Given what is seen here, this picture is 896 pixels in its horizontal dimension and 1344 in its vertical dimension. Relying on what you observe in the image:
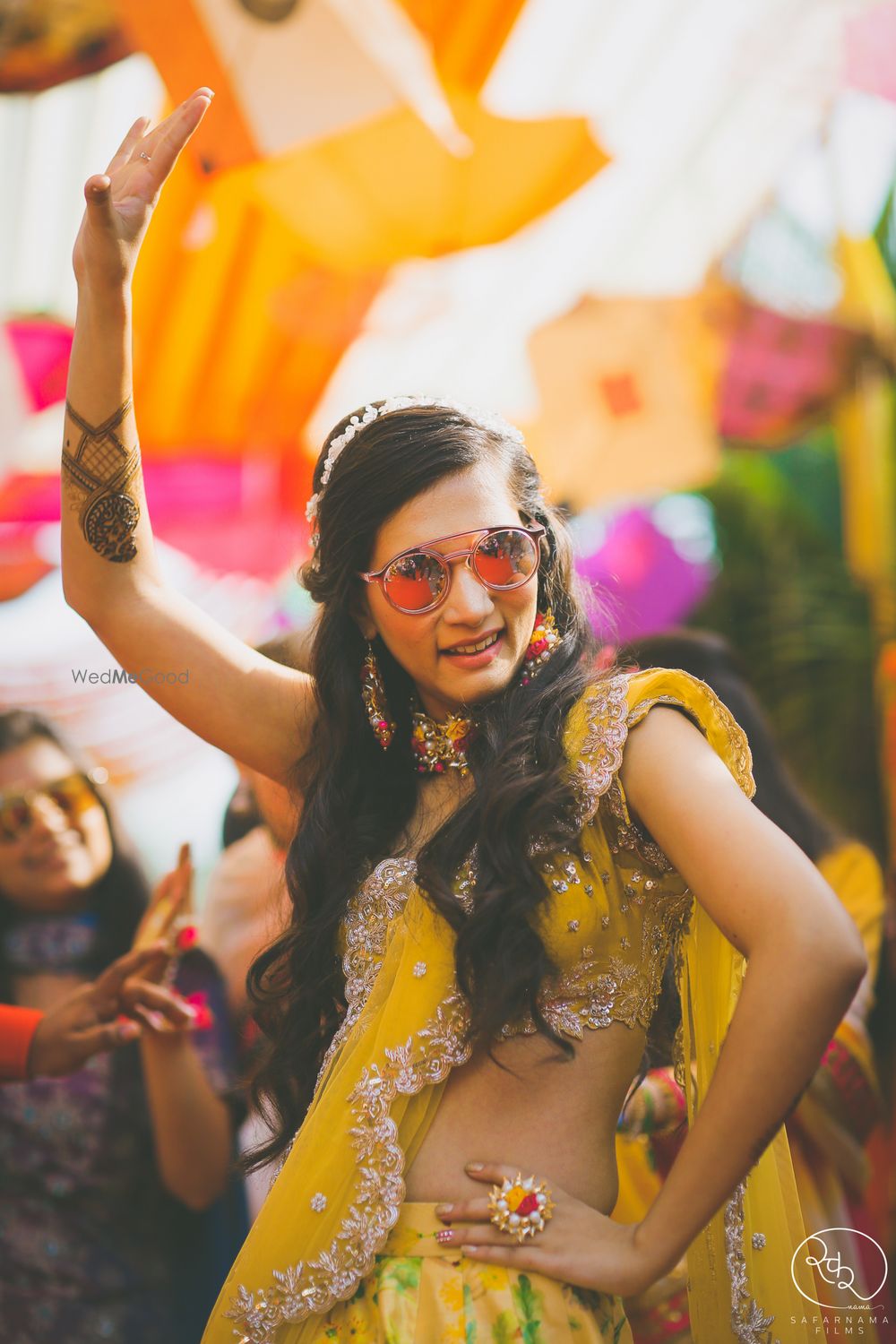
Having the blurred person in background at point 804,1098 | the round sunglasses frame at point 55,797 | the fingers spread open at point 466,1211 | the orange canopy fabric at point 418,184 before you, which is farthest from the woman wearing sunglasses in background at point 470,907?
the orange canopy fabric at point 418,184

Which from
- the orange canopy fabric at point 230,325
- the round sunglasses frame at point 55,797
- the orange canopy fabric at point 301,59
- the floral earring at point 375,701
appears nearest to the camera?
the floral earring at point 375,701

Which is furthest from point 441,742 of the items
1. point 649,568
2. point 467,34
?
point 649,568

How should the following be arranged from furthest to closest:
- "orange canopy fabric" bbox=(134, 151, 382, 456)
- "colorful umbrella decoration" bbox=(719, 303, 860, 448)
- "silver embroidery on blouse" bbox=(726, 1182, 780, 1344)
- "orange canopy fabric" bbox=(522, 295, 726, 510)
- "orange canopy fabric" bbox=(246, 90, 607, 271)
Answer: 1. "colorful umbrella decoration" bbox=(719, 303, 860, 448)
2. "orange canopy fabric" bbox=(522, 295, 726, 510)
3. "orange canopy fabric" bbox=(134, 151, 382, 456)
4. "orange canopy fabric" bbox=(246, 90, 607, 271)
5. "silver embroidery on blouse" bbox=(726, 1182, 780, 1344)

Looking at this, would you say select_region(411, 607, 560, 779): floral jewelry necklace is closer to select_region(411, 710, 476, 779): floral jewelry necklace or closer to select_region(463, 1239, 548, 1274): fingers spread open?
select_region(411, 710, 476, 779): floral jewelry necklace

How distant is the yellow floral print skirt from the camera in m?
1.21

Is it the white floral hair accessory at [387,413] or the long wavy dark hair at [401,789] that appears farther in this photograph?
the white floral hair accessory at [387,413]

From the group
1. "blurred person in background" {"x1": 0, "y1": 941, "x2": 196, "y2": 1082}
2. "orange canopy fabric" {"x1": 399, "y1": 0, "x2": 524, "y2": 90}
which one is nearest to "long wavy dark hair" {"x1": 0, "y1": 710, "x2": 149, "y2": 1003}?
"blurred person in background" {"x1": 0, "y1": 941, "x2": 196, "y2": 1082}

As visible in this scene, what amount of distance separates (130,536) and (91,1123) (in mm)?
1284

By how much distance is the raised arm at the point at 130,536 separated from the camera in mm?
1457

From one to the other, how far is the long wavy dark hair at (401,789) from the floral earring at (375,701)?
0.01 m

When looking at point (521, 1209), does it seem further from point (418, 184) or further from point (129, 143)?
point (418, 184)

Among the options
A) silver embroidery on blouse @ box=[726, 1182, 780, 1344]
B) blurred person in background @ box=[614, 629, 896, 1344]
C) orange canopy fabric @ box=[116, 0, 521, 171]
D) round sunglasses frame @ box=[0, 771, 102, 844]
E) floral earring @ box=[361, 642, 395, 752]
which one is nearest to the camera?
silver embroidery on blouse @ box=[726, 1182, 780, 1344]

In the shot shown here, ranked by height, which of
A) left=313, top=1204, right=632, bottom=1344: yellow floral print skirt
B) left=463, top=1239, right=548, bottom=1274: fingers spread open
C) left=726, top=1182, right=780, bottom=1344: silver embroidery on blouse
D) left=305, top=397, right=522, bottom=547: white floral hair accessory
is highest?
left=305, top=397, right=522, bottom=547: white floral hair accessory

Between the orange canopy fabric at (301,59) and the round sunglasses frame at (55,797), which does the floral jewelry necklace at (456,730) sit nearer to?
the round sunglasses frame at (55,797)
